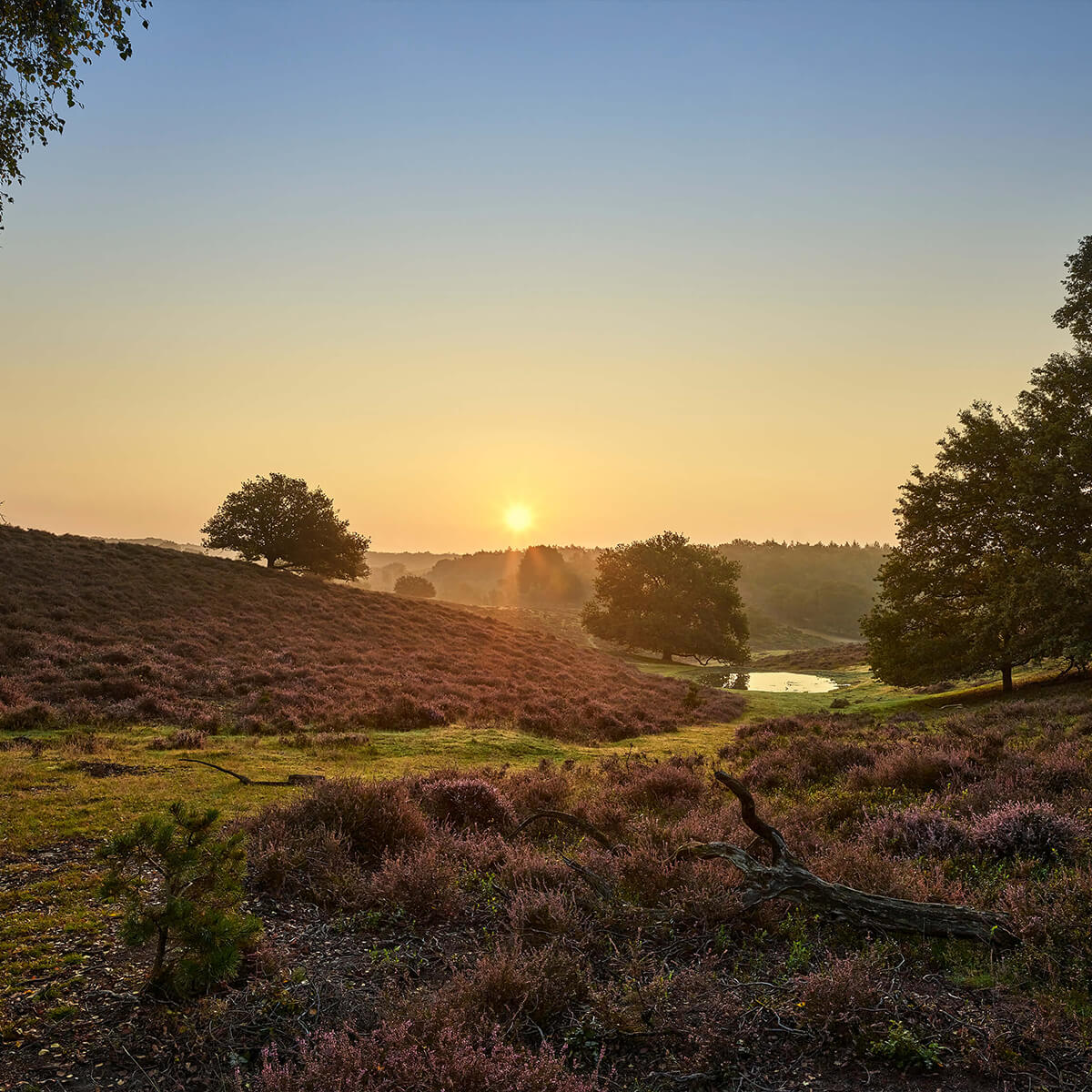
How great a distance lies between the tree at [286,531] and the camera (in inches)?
1884

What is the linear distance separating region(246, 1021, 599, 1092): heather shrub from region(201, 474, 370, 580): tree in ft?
158

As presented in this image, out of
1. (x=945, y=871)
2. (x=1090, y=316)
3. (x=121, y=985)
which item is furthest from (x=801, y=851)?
(x=1090, y=316)

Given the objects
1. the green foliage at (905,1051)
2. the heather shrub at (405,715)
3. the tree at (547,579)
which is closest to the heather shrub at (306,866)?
the green foliage at (905,1051)

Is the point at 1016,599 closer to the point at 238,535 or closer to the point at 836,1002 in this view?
the point at 836,1002

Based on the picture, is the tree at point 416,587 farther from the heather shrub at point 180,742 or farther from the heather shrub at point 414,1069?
the heather shrub at point 414,1069

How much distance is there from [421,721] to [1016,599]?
23082mm

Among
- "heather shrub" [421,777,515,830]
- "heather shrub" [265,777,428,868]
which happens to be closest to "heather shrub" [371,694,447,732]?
"heather shrub" [421,777,515,830]

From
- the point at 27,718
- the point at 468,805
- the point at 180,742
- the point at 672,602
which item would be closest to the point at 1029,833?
the point at 468,805

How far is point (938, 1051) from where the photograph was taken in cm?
428

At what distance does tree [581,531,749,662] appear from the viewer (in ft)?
219

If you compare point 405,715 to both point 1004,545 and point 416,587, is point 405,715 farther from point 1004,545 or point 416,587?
point 416,587

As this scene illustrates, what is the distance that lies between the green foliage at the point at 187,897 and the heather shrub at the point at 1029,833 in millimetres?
7738

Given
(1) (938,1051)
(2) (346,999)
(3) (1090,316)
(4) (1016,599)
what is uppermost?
(3) (1090,316)

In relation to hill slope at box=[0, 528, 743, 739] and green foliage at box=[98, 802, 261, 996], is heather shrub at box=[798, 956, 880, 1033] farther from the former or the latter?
hill slope at box=[0, 528, 743, 739]
